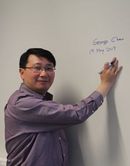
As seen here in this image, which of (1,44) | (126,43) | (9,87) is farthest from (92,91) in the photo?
(1,44)

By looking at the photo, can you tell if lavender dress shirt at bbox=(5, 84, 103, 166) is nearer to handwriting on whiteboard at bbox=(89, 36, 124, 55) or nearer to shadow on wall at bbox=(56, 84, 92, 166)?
shadow on wall at bbox=(56, 84, 92, 166)

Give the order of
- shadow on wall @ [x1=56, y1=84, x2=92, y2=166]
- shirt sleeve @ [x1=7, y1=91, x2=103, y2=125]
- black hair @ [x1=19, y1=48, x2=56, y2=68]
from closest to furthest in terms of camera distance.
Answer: shirt sleeve @ [x1=7, y1=91, x2=103, y2=125] < black hair @ [x1=19, y1=48, x2=56, y2=68] < shadow on wall @ [x1=56, y1=84, x2=92, y2=166]

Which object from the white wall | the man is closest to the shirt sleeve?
the man

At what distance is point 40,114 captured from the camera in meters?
1.38

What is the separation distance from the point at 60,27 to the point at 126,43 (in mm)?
432

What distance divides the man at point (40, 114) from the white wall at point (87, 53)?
0.25 feet

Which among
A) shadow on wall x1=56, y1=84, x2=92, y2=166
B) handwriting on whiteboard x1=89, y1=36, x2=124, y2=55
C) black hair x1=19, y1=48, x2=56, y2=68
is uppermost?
handwriting on whiteboard x1=89, y1=36, x2=124, y2=55

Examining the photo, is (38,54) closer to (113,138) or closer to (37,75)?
(37,75)

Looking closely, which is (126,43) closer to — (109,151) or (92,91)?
(92,91)

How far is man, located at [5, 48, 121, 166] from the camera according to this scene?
54.5 inches

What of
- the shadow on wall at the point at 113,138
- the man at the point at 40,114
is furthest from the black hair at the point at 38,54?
the shadow on wall at the point at 113,138

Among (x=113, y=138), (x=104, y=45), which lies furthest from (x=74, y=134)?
(x=104, y=45)

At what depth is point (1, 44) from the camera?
2041 millimetres

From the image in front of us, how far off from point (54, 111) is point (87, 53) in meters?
0.36
